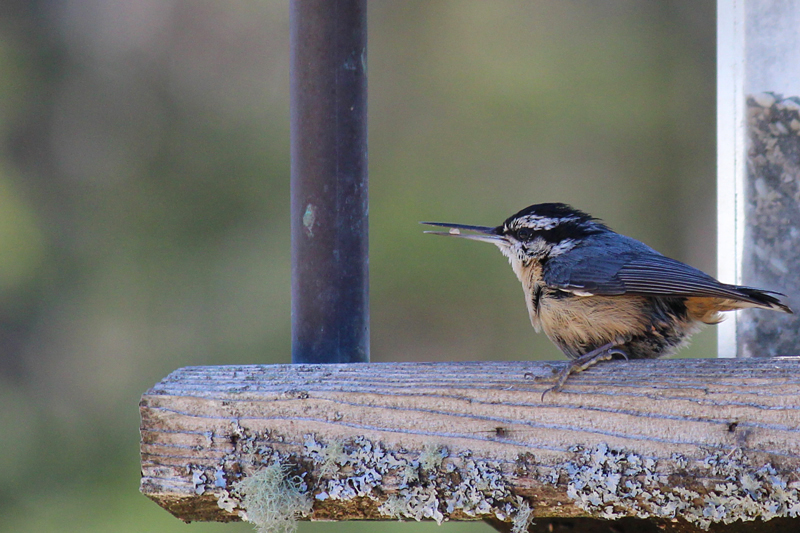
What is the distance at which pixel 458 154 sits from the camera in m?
6.15

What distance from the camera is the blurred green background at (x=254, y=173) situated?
569cm

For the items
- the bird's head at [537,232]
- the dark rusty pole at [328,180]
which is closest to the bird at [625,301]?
the bird's head at [537,232]

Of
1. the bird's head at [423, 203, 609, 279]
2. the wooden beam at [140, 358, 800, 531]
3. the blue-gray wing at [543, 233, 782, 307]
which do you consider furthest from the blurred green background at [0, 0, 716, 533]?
the wooden beam at [140, 358, 800, 531]

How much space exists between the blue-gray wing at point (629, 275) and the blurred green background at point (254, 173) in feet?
8.59

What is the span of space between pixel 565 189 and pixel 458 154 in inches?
29.7

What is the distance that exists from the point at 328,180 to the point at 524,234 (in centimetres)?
88

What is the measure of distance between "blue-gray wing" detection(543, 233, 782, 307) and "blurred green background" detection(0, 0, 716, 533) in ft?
8.59

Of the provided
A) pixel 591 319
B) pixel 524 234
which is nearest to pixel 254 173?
pixel 524 234

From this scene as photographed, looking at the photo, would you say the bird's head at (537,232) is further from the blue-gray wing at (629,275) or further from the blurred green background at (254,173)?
the blurred green background at (254,173)

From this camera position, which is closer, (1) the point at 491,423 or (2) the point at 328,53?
(1) the point at 491,423

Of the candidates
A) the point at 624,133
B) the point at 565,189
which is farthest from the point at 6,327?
the point at 624,133

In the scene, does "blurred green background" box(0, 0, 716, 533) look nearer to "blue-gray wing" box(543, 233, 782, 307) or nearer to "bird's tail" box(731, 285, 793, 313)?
"blue-gray wing" box(543, 233, 782, 307)

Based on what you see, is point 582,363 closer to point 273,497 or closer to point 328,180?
point 273,497

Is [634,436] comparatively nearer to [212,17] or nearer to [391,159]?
[391,159]
